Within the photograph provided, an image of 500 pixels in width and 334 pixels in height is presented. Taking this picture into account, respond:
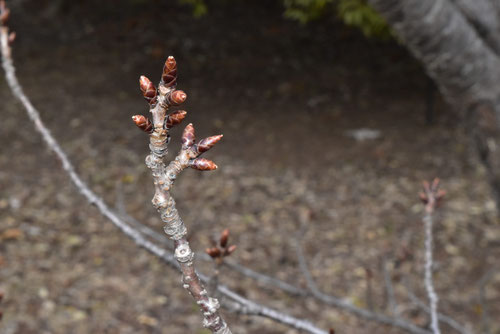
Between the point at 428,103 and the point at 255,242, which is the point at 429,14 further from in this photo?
the point at 428,103

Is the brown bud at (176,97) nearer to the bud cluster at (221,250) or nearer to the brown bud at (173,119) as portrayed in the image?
the brown bud at (173,119)

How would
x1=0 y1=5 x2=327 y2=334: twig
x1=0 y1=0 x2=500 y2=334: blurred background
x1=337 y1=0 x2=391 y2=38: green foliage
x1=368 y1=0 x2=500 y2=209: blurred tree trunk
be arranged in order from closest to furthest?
1. x1=0 y1=5 x2=327 y2=334: twig
2. x1=368 y1=0 x2=500 y2=209: blurred tree trunk
3. x1=0 y1=0 x2=500 y2=334: blurred background
4. x1=337 y1=0 x2=391 y2=38: green foliage

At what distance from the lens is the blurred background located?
4.88 metres

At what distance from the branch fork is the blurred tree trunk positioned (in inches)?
76.2

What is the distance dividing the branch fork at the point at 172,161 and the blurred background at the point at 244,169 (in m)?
1.58

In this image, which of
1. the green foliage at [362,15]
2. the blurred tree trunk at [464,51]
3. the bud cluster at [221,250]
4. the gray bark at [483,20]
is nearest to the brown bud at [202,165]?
the bud cluster at [221,250]

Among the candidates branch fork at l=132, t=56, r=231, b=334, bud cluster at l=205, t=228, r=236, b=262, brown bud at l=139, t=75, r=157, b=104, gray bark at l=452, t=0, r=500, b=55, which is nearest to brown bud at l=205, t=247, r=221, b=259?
bud cluster at l=205, t=228, r=236, b=262

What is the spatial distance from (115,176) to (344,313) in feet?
10.7

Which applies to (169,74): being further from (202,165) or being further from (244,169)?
(244,169)

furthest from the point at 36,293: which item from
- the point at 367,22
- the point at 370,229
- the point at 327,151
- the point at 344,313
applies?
the point at 367,22

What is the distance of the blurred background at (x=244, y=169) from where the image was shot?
16.0 ft

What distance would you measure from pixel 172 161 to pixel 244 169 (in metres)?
6.13

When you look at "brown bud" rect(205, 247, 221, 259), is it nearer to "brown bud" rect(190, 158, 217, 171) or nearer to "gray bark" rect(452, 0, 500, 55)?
"brown bud" rect(190, 158, 217, 171)

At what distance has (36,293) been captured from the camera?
487 cm
